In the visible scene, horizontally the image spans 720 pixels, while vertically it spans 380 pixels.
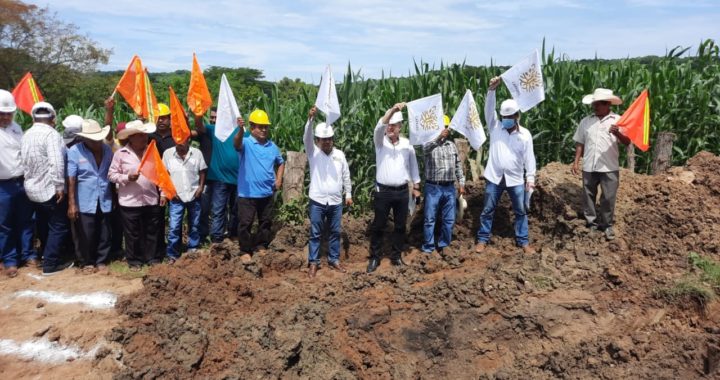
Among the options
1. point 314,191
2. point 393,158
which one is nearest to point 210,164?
point 314,191

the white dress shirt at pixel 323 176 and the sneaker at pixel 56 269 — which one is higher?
the white dress shirt at pixel 323 176

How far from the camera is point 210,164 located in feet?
21.5

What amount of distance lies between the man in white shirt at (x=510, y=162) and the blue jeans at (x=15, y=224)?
5.81 metres

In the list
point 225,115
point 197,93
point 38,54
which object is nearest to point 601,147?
point 225,115

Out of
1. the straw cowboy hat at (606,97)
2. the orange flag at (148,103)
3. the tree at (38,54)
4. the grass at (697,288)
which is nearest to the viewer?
the grass at (697,288)

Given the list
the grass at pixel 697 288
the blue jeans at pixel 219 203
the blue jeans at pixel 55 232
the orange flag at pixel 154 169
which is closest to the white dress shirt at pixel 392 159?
the blue jeans at pixel 219 203

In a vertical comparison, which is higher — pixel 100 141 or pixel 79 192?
pixel 100 141

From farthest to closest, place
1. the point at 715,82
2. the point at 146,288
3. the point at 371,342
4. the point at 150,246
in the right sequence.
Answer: the point at 715,82 → the point at 150,246 → the point at 146,288 → the point at 371,342

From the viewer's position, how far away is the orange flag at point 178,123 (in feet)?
19.4

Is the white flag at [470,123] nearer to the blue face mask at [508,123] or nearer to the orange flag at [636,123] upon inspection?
the blue face mask at [508,123]

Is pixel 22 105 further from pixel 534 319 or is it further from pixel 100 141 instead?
pixel 534 319

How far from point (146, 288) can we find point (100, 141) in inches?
77.2

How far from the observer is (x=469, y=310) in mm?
5051

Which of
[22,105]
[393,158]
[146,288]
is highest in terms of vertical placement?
[22,105]
